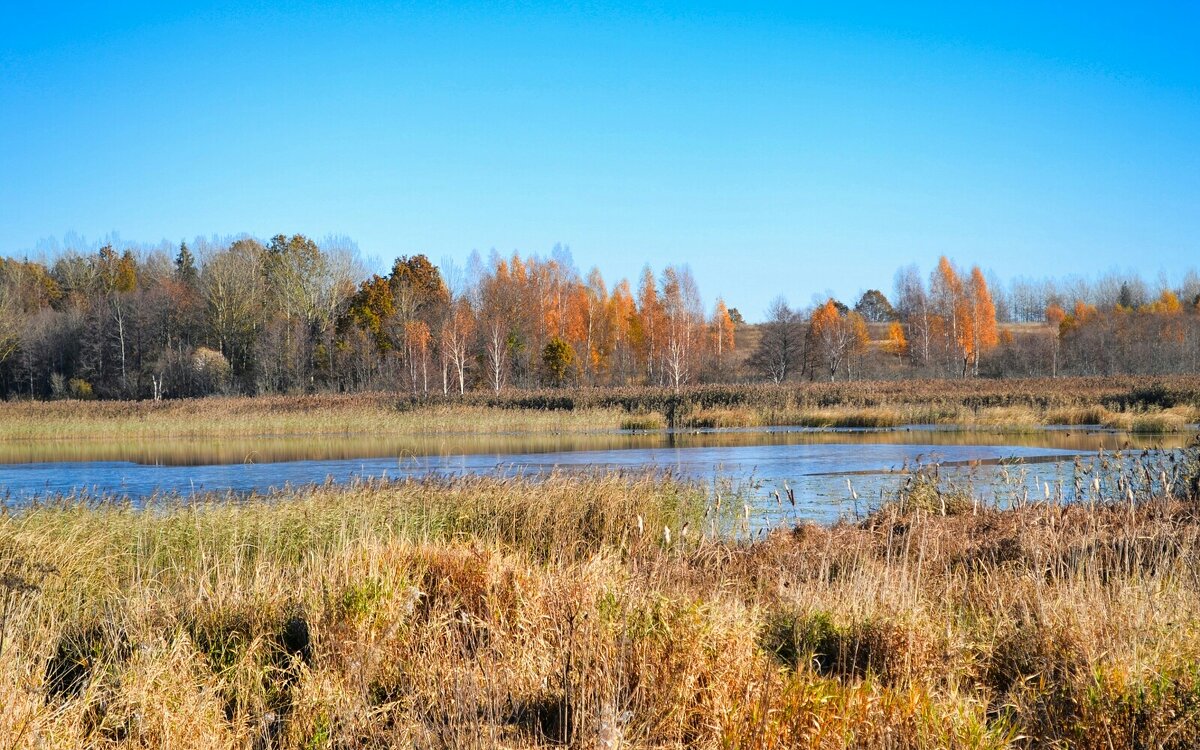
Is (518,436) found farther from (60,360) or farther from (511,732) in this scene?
(60,360)

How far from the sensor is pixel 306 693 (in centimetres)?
540

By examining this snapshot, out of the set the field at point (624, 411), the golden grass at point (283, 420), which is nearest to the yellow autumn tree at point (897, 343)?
the field at point (624, 411)

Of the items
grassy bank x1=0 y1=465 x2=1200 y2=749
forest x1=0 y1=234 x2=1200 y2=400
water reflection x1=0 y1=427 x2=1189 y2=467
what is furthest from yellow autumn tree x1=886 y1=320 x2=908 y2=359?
grassy bank x1=0 y1=465 x2=1200 y2=749

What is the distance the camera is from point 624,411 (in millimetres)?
38000

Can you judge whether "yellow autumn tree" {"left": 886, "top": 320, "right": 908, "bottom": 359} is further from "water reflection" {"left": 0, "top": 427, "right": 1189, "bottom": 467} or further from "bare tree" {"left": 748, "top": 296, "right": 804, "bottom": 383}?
"water reflection" {"left": 0, "top": 427, "right": 1189, "bottom": 467}

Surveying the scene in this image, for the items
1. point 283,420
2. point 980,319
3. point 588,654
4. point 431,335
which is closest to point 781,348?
point 980,319

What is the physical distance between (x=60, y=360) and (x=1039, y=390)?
57.8 meters

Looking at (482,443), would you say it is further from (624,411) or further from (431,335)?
(431,335)

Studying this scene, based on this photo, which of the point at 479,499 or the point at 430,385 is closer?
the point at 479,499

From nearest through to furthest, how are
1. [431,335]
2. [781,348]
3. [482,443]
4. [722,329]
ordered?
[482,443] → [431,335] → [781,348] → [722,329]

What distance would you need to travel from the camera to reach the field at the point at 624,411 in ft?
115

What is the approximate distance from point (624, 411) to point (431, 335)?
2339 cm

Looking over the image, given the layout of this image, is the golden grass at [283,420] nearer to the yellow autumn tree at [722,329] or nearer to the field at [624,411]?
the field at [624,411]

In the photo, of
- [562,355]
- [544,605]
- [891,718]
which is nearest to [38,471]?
[544,605]
